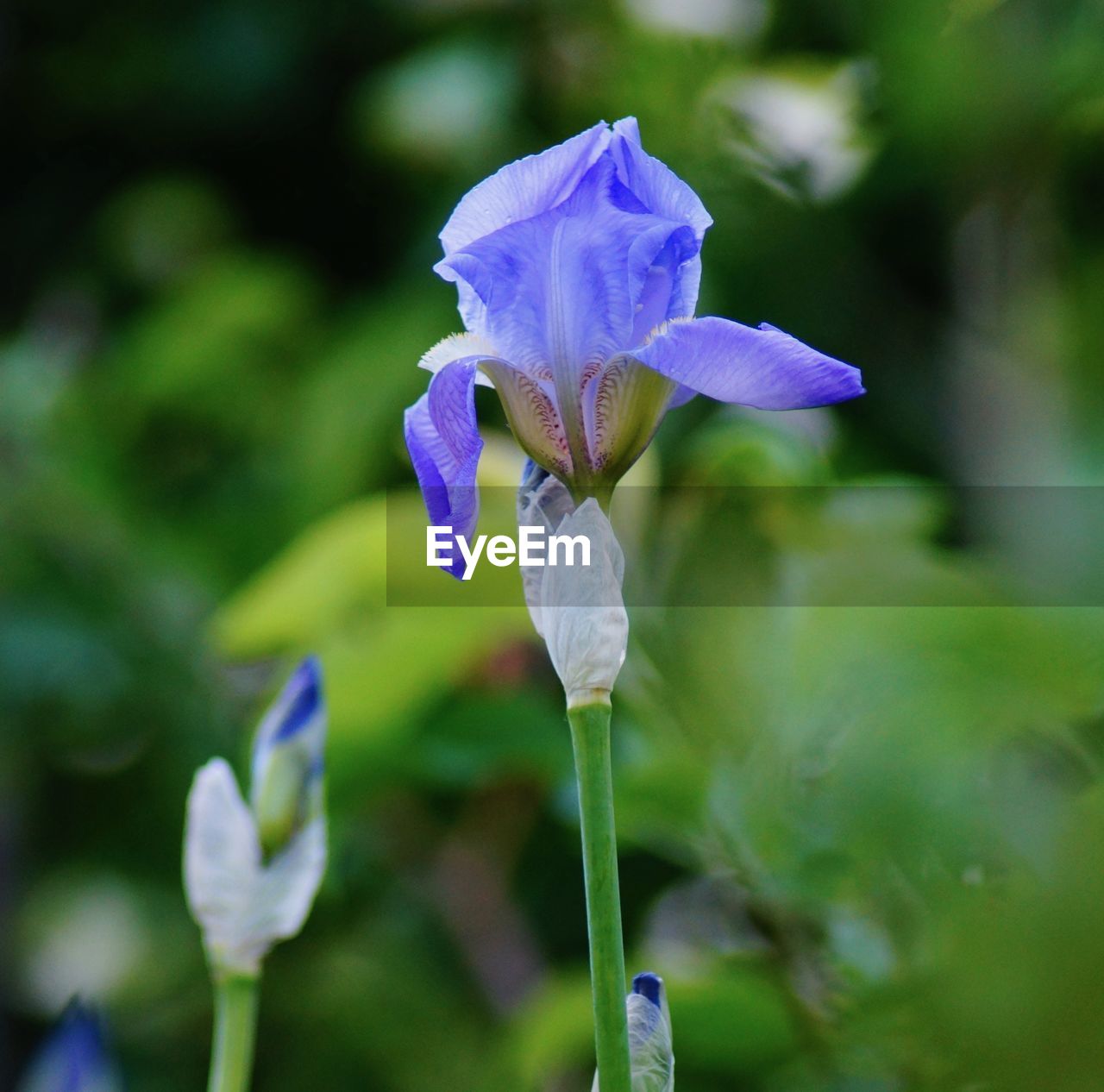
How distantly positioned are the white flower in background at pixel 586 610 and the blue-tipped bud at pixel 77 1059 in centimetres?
15

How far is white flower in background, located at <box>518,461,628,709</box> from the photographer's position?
0.86ft

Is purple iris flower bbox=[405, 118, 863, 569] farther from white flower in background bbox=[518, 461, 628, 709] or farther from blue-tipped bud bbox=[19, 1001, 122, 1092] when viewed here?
blue-tipped bud bbox=[19, 1001, 122, 1092]

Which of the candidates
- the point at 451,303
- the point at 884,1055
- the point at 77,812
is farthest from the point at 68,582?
the point at 884,1055

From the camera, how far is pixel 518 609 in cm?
69

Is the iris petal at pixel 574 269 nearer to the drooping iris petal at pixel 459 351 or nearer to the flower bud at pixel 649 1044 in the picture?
the drooping iris petal at pixel 459 351

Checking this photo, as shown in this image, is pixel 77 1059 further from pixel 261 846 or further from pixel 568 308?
pixel 568 308

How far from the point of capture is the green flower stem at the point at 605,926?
232 millimetres

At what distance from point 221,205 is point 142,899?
0.69 meters

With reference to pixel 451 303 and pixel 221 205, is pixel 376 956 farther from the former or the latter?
pixel 221 205

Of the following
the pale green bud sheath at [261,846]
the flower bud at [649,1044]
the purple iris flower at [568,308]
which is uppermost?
the purple iris flower at [568,308]

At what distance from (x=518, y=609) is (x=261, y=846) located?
0.33 meters

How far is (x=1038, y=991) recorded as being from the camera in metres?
0.24

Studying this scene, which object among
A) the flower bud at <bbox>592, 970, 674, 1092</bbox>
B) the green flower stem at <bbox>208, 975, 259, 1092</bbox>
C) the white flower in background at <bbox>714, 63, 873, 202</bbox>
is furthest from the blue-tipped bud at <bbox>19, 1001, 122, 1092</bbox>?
the white flower in background at <bbox>714, 63, 873, 202</bbox>

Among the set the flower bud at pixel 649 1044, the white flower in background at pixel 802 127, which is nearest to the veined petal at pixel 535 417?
the flower bud at pixel 649 1044
